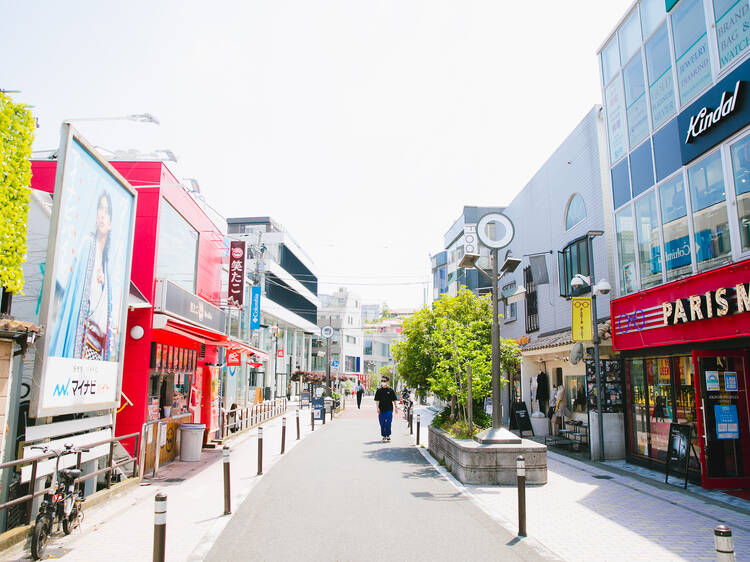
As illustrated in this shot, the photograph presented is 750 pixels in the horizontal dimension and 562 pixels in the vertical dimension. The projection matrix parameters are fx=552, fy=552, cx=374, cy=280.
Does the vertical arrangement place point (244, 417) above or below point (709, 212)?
below

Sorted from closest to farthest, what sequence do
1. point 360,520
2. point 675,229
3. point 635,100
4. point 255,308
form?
point 360,520, point 675,229, point 635,100, point 255,308

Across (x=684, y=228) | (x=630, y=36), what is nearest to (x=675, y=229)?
(x=684, y=228)

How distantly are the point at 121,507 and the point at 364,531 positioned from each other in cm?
420

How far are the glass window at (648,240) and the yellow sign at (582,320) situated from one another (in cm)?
167

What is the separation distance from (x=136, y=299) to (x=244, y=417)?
11.6m

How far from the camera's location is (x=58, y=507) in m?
6.77

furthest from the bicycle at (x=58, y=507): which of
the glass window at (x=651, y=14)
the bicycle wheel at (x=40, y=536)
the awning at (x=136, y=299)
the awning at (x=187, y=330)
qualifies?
the glass window at (x=651, y=14)

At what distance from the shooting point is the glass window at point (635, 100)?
1339 cm

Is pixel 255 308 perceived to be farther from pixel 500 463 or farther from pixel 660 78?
pixel 660 78

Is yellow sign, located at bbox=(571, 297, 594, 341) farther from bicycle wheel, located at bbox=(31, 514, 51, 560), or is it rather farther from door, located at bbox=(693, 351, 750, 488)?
bicycle wheel, located at bbox=(31, 514, 51, 560)

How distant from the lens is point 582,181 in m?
17.8

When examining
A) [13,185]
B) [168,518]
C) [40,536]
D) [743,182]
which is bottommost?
[168,518]

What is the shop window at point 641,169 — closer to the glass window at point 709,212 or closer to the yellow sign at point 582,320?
the glass window at point 709,212

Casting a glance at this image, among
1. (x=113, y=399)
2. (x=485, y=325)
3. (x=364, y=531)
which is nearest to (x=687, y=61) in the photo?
(x=485, y=325)
